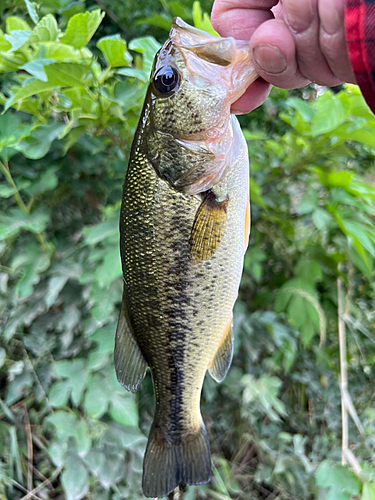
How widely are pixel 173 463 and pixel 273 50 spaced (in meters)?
0.94

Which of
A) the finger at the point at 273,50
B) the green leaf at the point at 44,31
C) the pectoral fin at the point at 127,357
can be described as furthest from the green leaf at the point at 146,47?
the pectoral fin at the point at 127,357

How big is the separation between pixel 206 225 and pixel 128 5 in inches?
57.2

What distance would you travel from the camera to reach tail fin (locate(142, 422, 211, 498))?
85 centimetres

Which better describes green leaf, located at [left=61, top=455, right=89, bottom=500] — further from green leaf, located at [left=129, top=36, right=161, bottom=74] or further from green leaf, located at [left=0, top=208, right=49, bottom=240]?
green leaf, located at [left=129, top=36, right=161, bottom=74]

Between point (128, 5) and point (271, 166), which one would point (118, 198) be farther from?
point (128, 5)

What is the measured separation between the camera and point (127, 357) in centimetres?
84

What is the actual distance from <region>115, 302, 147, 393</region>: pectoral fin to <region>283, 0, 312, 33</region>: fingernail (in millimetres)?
672

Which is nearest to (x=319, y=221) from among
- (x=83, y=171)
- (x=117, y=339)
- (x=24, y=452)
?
(x=117, y=339)

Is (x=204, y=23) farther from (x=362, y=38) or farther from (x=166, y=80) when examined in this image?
(x=362, y=38)

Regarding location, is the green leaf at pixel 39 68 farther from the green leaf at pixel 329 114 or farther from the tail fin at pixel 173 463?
the tail fin at pixel 173 463

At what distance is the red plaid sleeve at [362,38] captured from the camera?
1.80 feet

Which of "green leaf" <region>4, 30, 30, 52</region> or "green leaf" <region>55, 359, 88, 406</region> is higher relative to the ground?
"green leaf" <region>4, 30, 30, 52</region>

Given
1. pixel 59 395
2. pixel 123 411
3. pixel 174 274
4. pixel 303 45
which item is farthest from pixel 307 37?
pixel 59 395

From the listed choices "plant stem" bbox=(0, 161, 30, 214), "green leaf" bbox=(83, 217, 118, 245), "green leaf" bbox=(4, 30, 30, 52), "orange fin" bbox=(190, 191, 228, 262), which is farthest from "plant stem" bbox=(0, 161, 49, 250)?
"orange fin" bbox=(190, 191, 228, 262)
